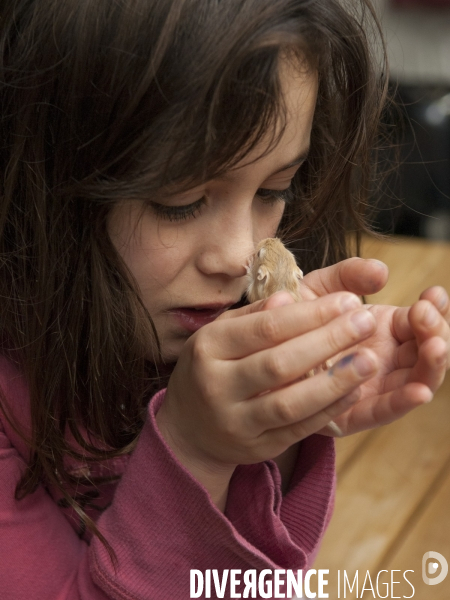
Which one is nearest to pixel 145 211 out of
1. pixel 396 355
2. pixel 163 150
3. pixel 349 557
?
pixel 163 150

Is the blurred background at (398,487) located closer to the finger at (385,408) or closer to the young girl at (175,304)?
the young girl at (175,304)

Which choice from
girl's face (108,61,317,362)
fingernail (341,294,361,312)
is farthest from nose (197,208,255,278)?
fingernail (341,294,361,312)

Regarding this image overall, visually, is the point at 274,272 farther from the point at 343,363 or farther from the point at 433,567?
the point at 433,567

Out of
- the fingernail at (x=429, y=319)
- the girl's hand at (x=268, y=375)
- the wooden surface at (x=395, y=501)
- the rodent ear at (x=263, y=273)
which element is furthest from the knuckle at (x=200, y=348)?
the wooden surface at (x=395, y=501)

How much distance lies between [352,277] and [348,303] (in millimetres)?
220

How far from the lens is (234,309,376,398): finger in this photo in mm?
673

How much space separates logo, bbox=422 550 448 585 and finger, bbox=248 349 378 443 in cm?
55

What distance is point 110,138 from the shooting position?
0.83m

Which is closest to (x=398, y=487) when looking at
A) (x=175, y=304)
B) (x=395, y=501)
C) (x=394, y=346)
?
(x=395, y=501)

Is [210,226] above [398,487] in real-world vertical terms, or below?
above

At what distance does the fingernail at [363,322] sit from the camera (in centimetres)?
67

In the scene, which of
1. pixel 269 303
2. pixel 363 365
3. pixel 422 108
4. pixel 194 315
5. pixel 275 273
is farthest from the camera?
pixel 422 108

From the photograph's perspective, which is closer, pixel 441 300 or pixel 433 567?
pixel 441 300

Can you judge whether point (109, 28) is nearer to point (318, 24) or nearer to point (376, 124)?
point (318, 24)
